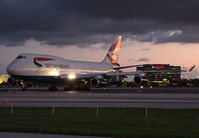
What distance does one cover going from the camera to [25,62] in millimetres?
56094

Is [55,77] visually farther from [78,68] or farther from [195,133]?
[195,133]

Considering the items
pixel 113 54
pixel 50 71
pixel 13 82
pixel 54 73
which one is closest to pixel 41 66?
pixel 50 71

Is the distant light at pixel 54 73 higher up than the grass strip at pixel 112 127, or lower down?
higher up

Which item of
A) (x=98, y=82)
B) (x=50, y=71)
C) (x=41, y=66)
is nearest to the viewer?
(x=98, y=82)

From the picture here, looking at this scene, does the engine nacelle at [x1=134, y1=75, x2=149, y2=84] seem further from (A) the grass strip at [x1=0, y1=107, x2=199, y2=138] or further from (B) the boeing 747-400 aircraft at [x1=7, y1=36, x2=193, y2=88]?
(A) the grass strip at [x1=0, y1=107, x2=199, y2=138]

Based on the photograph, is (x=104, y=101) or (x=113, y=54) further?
(x=113, y=54)

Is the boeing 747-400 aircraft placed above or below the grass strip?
above

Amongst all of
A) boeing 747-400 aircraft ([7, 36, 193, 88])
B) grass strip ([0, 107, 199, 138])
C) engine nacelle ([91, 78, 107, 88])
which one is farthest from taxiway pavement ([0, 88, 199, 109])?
engine nacelle ([91, 78, 107, 88])

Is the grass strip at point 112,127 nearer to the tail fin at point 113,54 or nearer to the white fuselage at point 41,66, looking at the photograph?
the white fuselage at point 41,66

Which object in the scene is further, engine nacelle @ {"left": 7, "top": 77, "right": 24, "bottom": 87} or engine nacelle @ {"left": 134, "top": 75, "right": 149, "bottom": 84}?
engine nacelle @ {"left": 7, "top": 77, "right": 24, "bottom": 87}

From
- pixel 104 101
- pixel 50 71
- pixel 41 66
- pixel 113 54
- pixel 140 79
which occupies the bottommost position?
pixel 104 101

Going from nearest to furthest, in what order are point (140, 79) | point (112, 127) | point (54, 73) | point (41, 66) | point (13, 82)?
point (112, 127)
point (41, 66)
point (140, 79)
point (13, 82)
point (54, 73)

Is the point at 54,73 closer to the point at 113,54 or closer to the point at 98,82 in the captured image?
the point at 98,82

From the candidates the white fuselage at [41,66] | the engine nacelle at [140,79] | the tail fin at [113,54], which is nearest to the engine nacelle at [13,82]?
the white fuselage at [41,66]
